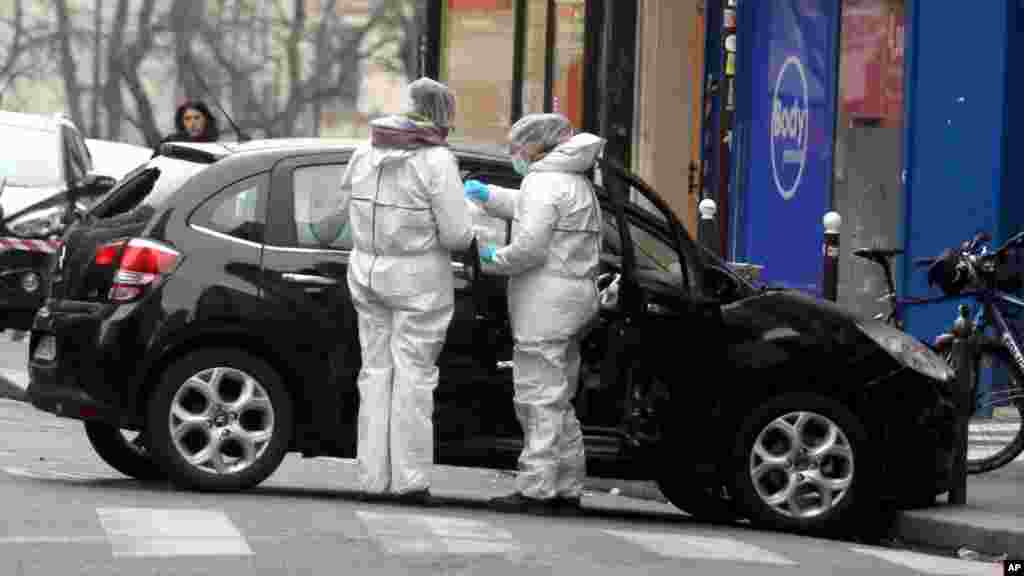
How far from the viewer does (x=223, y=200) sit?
442 inches

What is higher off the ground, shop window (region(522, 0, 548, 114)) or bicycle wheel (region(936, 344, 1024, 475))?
shop window (region(522, 0, 548, 114))

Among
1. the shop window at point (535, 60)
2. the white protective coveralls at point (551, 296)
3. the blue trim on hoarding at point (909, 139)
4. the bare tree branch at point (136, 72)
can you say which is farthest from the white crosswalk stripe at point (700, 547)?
the bare tree branch at point (136, 72)

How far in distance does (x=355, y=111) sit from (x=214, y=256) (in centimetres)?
3720

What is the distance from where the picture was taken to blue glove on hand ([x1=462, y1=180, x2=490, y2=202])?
1117cm

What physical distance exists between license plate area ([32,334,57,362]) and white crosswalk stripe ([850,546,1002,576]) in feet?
11.3

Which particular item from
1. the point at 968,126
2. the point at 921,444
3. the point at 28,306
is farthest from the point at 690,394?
the point at 28,306

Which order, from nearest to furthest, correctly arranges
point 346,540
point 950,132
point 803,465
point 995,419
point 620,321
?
point 346,540, point 803,465, point 620,321, point 995,419, point 950,132

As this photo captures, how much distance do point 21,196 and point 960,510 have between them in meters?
13.0

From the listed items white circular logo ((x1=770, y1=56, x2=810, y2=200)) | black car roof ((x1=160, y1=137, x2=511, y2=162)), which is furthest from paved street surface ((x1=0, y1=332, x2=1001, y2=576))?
white circular logo ((x1=770, y1=56, x2=810, y2=200))

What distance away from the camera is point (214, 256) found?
11.1m

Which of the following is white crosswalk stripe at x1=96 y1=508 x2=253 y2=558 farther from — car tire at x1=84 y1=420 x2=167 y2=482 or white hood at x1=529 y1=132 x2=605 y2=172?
white hood at x1=529 y1=132 x2=605 y2=172

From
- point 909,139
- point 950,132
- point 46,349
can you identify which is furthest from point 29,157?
point 46,349

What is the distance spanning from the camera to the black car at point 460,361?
11.0m

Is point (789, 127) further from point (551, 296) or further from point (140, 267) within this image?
point (140, 267)
